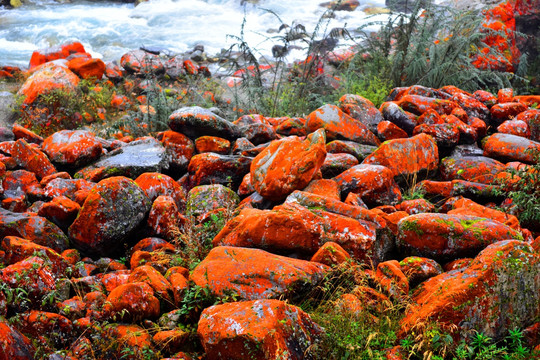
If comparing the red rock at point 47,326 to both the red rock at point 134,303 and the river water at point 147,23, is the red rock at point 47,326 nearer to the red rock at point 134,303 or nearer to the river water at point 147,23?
the red rock at point 134,303

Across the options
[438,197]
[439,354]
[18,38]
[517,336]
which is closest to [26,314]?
[439,354]

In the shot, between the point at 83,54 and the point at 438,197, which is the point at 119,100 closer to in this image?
the point at 83,54

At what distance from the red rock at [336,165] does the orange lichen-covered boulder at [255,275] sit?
73.8 inches

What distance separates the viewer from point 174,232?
13.3ft

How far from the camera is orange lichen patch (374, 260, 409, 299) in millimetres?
3113

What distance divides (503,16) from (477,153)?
7.96m

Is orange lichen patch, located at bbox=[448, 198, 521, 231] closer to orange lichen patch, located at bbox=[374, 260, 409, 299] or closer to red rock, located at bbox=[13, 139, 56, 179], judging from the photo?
orange lichen patch, located at bbox=[374, 260, 409, 299]

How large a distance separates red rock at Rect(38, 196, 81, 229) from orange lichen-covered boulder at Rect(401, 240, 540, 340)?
331 centimetres

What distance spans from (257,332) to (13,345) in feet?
4.40

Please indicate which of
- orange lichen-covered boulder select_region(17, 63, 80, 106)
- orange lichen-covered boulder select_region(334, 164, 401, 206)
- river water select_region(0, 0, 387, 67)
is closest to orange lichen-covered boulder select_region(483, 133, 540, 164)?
orange lichen-covered boulder select_region(334, 164, 401, 206)

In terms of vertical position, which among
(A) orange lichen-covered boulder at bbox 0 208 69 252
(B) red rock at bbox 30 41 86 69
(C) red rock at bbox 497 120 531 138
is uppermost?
(C) red rock at bbox 497 120 531 138

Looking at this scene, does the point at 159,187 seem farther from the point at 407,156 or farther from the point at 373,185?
the point at 407,156

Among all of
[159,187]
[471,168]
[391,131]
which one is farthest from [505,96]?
[159,187]

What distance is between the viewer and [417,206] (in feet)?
13.9
